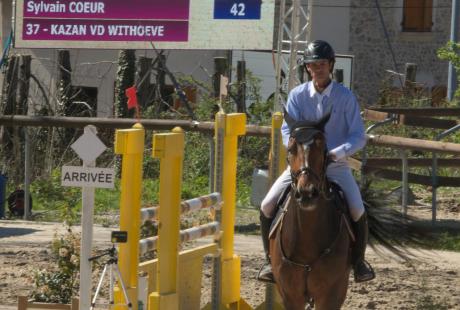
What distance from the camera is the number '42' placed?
2245 centimetres

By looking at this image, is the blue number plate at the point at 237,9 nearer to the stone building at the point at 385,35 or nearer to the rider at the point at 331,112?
the stone building at the point at 385,35

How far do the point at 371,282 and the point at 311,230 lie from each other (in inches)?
137

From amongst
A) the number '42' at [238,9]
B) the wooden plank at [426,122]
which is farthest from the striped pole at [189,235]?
the number '42' at [238,9]

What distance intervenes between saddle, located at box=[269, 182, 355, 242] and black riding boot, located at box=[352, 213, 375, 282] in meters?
0.05

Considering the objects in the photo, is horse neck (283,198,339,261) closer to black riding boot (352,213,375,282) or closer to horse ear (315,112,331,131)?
black riding boot (352,213,375,282)

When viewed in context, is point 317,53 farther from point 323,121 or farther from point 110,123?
point 110,123

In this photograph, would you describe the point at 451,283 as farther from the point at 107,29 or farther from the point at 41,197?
the point at 107,29

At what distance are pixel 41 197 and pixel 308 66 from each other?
11643mm

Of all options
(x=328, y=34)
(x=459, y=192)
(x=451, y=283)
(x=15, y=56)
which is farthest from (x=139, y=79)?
(x=451, y=283)

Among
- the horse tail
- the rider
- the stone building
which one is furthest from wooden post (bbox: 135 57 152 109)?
the rider

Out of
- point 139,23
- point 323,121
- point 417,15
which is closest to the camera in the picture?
point 323,121

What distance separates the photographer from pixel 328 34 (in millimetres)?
36875

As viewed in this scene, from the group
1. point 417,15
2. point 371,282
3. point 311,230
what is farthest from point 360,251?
point 417,15

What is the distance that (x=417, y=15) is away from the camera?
123ft
